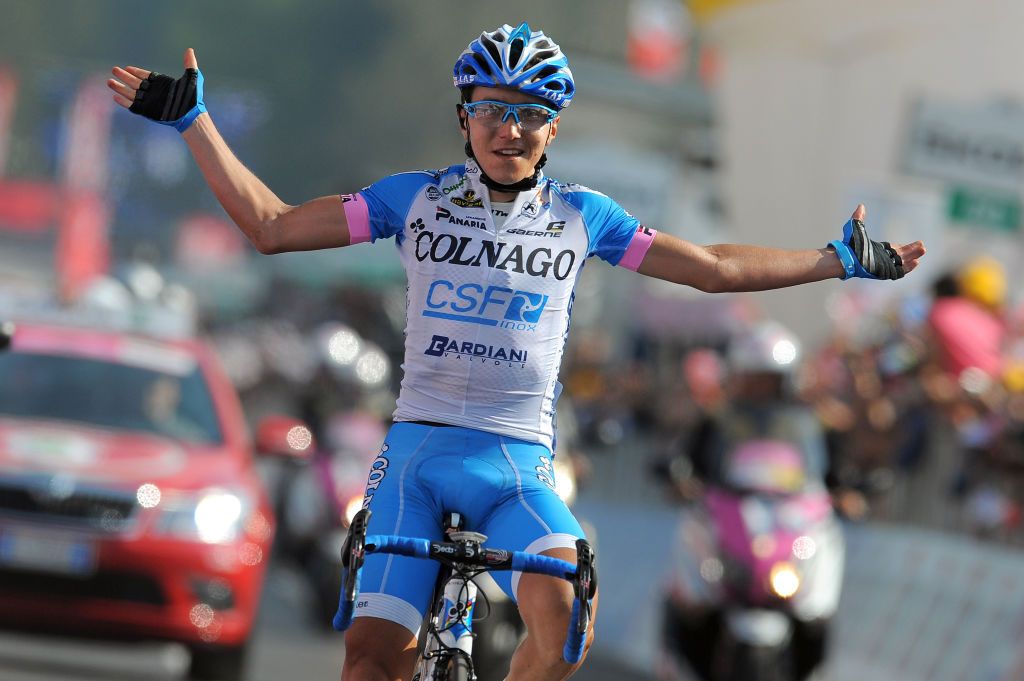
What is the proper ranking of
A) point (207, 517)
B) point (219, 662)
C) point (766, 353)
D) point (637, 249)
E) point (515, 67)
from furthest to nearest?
point (766, 353), point (219, 662), point (207, 517), point (637, 249), point (515, 67)

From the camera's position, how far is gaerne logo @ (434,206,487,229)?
618 centimetres

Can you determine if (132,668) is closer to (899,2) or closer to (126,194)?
(899,2)

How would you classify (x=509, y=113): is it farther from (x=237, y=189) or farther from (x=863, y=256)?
(x=863, y=256)

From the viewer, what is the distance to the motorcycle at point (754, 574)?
10.5 metres

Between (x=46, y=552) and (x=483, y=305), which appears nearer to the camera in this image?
(x=483, y=305)

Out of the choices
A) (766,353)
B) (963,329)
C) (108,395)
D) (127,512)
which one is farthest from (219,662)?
(963,329)

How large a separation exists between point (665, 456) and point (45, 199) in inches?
2732

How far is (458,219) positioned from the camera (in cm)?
619

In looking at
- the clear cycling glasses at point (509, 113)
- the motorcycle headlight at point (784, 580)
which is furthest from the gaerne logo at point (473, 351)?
the motorcycle headlight at point (784, 580)

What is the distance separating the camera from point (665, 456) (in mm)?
11484

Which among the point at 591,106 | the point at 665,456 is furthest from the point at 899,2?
the point at 665,456

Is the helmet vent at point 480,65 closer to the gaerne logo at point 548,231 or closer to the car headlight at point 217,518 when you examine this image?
the gaerne logo at point 548,231

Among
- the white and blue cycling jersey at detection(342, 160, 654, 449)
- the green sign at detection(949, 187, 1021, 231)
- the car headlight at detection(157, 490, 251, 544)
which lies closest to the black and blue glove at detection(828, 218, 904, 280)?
the white and blue cycling jersey at detection(342, 160, 654, 449)

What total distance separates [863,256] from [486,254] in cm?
114
